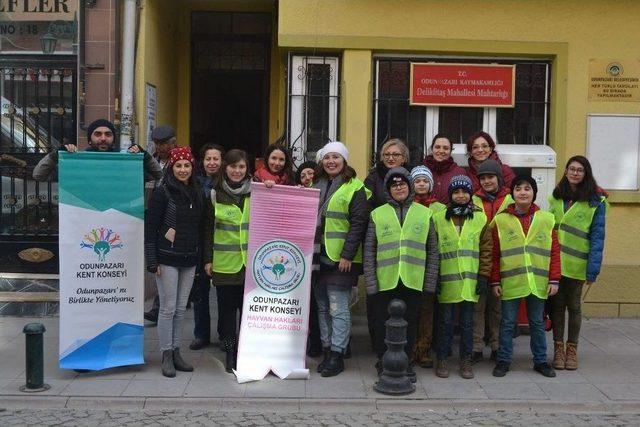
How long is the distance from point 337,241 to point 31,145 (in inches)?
170

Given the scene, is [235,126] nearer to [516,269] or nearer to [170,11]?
[170,11]

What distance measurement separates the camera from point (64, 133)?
8.96m

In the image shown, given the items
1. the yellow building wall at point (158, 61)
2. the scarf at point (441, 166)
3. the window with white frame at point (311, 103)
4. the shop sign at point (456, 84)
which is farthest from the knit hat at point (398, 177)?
the yellow building wall at point (158, 61)

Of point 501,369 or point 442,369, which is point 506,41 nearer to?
point 501,369

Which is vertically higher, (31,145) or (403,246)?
(31,145)

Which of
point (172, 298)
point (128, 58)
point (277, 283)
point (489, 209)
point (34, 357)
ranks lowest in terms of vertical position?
point (34, 357)

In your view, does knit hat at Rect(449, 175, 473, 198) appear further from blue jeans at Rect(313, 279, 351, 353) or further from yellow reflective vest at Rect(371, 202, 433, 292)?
blue jeans at Rect(313, 279, 351, 353)

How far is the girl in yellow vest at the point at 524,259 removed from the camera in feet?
21.2

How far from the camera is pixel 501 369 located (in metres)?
6.66

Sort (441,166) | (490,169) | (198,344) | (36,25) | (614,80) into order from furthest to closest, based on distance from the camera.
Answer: (36,25), (614,80), (198,344), (441,166), (490,169)

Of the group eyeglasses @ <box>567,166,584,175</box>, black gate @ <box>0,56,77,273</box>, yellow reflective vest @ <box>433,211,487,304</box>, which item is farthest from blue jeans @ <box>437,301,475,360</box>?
black gate @ <box>0,56,77,273</box>

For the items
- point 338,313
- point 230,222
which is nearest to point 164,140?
point 230,222

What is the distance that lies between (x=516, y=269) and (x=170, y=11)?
584 centimetres

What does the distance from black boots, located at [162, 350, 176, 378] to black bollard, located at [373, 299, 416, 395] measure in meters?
1.69
